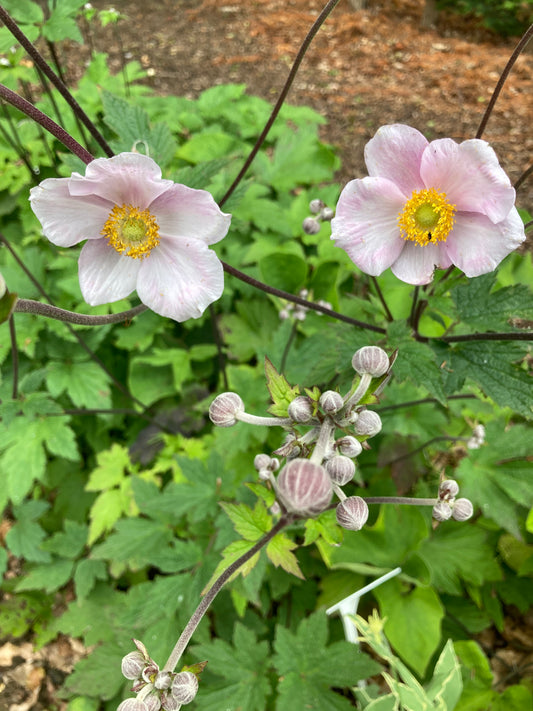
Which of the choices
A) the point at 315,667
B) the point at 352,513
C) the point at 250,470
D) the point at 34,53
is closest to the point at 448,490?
the point at 352,513

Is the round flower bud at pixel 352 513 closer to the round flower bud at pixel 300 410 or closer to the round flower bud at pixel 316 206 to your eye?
the round flower bud at pixel 300 410

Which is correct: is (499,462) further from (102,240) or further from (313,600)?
(102,240)

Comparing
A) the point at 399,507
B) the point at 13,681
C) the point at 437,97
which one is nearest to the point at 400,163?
the point at 399,507

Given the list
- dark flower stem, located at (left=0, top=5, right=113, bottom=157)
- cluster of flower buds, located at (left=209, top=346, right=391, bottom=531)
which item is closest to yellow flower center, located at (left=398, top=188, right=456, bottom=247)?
cluster of flower buds, located at (left=209, top=346, right=391, bottom=531)

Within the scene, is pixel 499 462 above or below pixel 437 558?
above

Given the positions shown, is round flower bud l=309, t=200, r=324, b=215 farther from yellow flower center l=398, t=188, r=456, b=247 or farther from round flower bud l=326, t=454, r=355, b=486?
round flower bud l=326, t=454, r=355, b=486

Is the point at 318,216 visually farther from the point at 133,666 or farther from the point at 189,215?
the point at 133,666


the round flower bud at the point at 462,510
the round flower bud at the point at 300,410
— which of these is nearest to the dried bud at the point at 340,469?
the round flower bud at the point at 300,410
